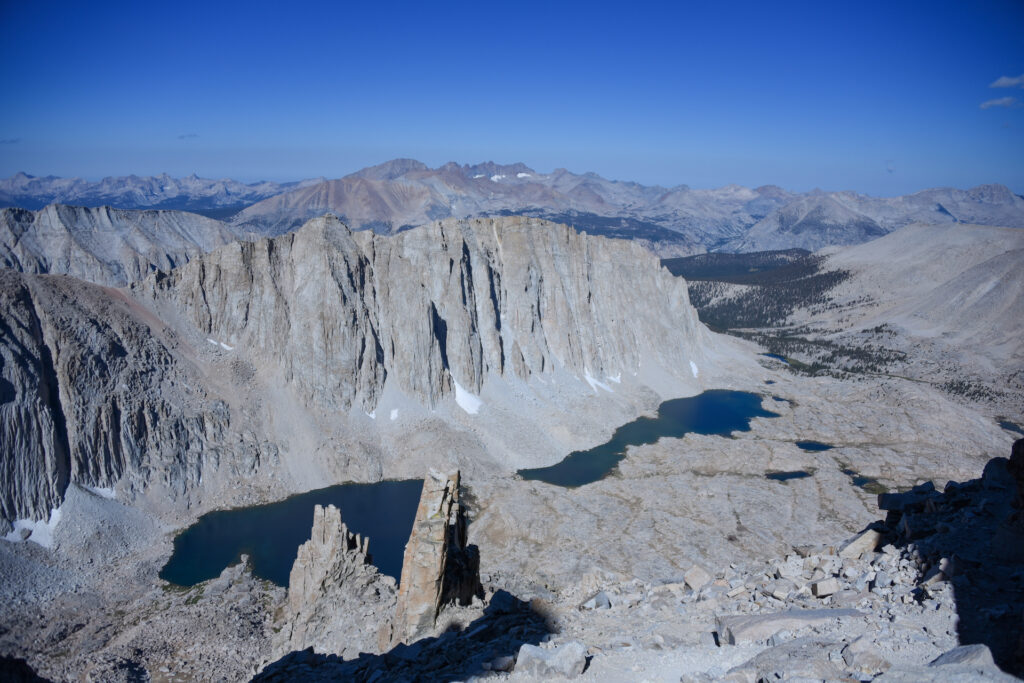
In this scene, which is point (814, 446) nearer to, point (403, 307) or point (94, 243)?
point (403, 307)

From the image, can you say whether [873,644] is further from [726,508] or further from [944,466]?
[944,466]

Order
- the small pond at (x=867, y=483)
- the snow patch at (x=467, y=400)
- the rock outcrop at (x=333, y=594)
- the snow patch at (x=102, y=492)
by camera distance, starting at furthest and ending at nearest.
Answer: the snow patch at (x=467, y=400) → the small pond at (x=867, y=483) → the snow patch at (x=102, y=492) → the rock outcrop at (x=333, y=594)

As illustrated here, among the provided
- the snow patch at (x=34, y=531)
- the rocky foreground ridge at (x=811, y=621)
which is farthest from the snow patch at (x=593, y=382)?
the rocky foreground ridge at (x=811, y=621)

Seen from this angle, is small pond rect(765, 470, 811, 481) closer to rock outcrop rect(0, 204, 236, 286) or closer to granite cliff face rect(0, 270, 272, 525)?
granite cliff face rect(0, 270, 272, 525)

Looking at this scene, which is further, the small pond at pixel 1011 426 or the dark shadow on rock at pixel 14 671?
the small pond at pixel 1011 426

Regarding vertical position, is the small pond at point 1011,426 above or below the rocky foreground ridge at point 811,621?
below

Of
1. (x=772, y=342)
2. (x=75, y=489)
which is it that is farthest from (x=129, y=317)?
(x=772, y=342)

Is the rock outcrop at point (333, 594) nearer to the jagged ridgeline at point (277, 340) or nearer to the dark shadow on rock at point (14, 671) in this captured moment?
the dark shadow on rock at point (14, 671)
